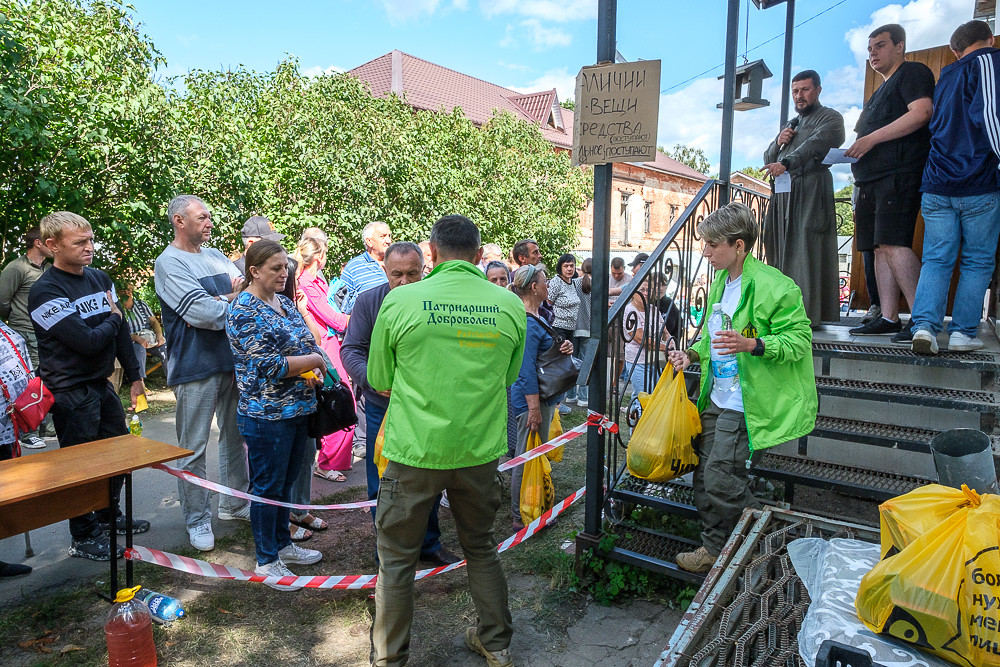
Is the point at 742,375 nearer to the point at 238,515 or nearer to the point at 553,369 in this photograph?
the point at 553,369

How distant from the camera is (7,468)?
2.72m

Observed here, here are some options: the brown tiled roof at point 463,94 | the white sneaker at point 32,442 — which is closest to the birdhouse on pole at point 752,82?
the white sneaker at point 32,442

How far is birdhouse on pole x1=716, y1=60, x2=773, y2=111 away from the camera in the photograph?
715cm

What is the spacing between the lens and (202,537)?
12.9ft

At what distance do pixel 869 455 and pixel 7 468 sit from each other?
4.64 m

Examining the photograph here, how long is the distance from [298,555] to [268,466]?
0.72 m

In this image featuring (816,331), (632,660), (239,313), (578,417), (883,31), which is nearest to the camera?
(632,660)

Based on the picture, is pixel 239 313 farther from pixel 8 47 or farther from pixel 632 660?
pixel 8 47

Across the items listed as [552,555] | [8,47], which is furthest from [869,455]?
[8,47]

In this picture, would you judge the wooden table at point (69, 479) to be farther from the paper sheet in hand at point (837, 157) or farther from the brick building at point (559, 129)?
the brick building at point (559, 129)

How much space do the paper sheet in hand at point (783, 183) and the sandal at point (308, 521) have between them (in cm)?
407

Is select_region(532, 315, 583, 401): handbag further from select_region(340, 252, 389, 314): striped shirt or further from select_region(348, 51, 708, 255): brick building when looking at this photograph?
select_region(348, 51, 708, 255): brick building

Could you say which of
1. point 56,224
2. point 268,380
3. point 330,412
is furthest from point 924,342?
point 56,224

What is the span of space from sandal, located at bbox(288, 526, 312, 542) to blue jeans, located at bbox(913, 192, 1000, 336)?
3.95 metres
